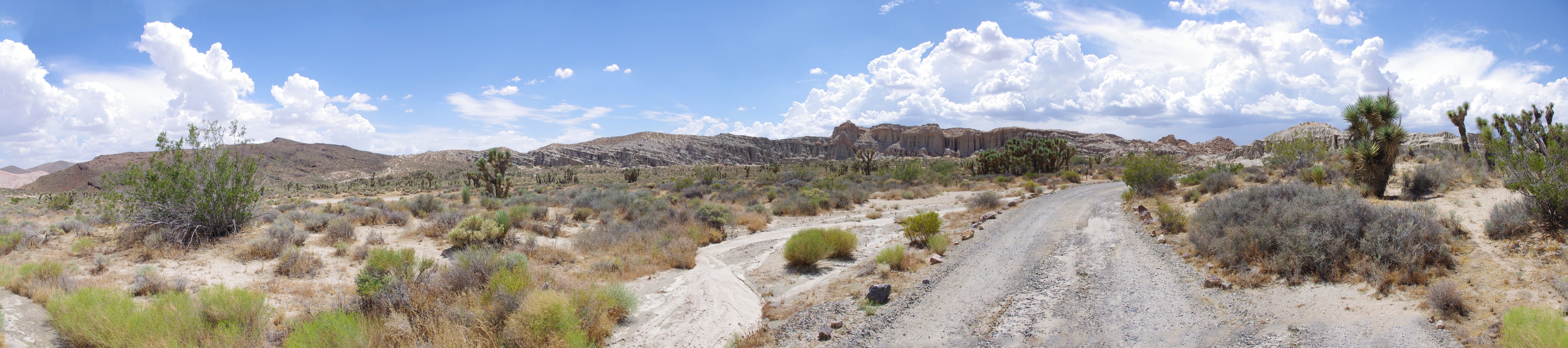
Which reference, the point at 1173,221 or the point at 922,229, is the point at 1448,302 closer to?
the point at 1173,221

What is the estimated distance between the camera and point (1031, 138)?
48.1m

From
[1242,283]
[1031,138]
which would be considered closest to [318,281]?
[1242,283]

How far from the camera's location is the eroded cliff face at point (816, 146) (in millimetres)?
101750

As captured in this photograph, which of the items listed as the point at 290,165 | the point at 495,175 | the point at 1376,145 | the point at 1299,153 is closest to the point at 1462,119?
the point at 1299,153

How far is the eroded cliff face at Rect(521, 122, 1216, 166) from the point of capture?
10175 centimetres

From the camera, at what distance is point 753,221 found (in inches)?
655

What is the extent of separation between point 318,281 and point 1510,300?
14994mm

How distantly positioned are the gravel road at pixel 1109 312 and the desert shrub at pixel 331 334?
197 inches

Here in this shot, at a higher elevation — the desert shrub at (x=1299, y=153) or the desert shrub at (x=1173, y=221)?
the desert shrub at (x=1299, y=153)

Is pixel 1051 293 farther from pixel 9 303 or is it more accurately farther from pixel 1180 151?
pixel 1180 151

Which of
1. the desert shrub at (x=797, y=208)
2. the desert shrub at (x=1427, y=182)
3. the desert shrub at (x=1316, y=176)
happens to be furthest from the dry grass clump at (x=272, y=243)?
the desert shrub at (x=1316, y=176)

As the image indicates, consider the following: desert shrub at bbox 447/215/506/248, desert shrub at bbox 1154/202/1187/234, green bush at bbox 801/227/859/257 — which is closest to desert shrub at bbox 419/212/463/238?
desert shrub at bbox 447/215/506/248

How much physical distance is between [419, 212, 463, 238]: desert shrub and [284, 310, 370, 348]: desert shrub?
6.75m

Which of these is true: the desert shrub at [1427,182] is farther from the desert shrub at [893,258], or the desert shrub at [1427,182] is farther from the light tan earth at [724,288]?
the desert shrub at [893,258]
